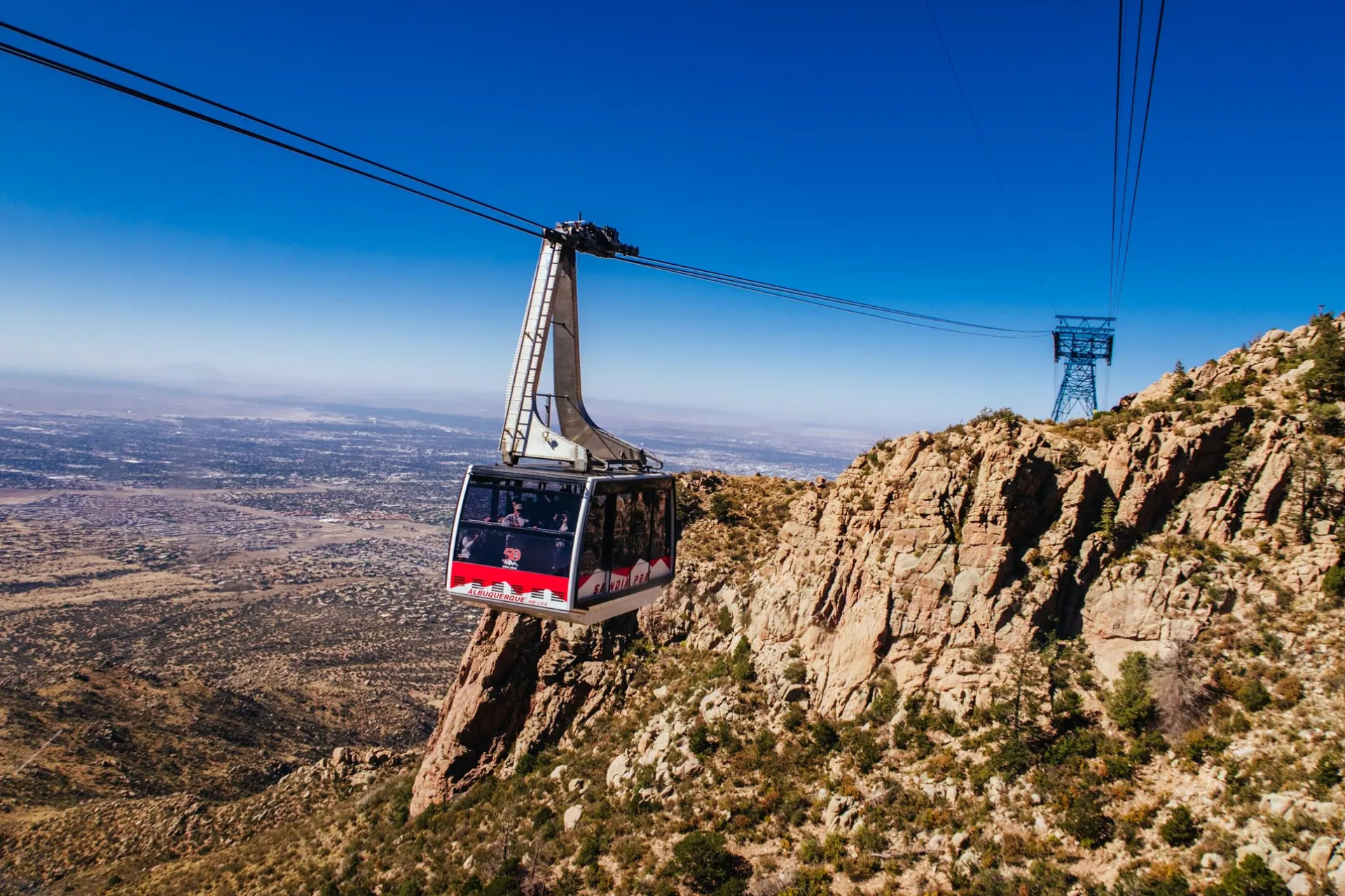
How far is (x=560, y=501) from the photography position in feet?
50.2

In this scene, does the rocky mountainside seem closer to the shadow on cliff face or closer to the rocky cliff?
the rocky cliff

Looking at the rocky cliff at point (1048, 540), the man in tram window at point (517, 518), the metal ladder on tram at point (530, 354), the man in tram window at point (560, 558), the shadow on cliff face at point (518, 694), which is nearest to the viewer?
the man in tram window at point (560, 558)

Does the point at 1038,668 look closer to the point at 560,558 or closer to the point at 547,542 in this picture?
the point at 560,558

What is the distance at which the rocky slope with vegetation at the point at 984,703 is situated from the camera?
17.7 metres

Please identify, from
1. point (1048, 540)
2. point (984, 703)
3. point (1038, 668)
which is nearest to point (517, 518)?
point (984, 703)

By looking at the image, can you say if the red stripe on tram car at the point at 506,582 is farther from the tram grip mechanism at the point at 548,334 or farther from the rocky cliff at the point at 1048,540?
the rocky cliff at the point at 1048,540

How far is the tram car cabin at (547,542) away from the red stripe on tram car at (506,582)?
2 cm

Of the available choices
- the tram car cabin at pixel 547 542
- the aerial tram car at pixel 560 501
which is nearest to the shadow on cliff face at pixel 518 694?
the aerial tram car at pixel 560 501

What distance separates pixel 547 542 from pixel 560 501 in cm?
104

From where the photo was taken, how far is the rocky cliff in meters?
22.2

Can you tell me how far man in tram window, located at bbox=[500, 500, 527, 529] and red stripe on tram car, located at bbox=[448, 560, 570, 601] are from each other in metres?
1.11

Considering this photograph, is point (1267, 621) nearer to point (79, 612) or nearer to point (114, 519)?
point (79, 612)

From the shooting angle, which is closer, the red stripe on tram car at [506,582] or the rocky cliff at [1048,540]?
the red stripe on tram car at [506,582]

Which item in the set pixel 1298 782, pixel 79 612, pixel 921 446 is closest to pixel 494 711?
pixel 921 446
